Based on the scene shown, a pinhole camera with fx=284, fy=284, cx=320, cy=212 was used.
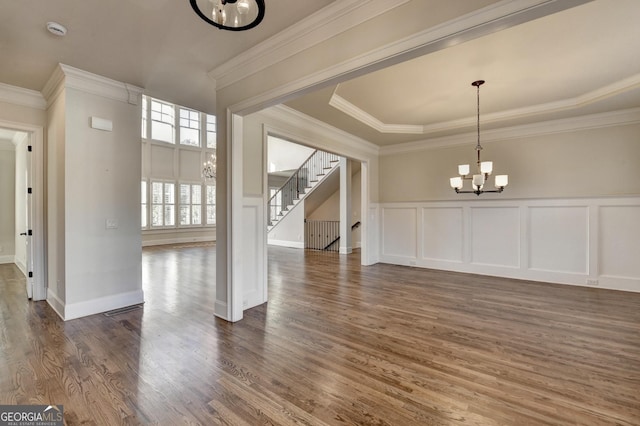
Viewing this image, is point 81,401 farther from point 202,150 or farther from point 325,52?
point 202,150

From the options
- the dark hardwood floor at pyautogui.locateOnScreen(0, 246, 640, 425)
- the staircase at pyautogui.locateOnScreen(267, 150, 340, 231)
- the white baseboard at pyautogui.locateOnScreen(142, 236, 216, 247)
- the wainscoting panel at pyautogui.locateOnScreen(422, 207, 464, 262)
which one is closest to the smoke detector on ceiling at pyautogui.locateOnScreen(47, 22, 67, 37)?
the dark hardwood floor at pyautogui.locateOnScreen(0, 246, 640, 425)

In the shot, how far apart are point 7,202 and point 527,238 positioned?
433 inches

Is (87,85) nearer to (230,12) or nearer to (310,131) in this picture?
(230,12)

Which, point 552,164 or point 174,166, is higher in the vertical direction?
point 174,166

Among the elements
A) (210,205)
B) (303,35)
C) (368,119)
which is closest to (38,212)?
(303,35)

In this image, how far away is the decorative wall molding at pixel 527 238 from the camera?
4625 mm

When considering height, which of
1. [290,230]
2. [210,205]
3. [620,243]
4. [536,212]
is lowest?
[290,230]

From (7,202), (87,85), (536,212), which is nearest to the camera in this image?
(87,85)

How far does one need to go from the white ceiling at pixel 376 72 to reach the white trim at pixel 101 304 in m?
2.76

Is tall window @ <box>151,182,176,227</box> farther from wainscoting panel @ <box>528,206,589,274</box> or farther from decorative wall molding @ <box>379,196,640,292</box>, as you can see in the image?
wainscoting panel @ <box>528,206,589,274</box>

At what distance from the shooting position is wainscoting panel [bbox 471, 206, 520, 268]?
215 inches

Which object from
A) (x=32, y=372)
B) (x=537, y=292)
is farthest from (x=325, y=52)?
(x=537, y=292)

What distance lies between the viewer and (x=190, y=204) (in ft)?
36.9

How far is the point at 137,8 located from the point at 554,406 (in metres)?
4.25
